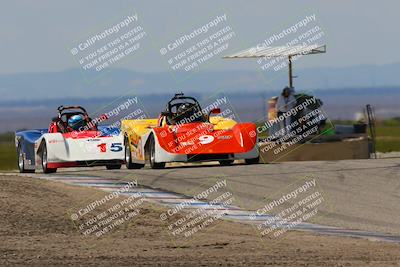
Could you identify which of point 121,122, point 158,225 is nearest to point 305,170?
point 121,122

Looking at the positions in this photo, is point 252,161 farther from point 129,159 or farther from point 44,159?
point 44,159

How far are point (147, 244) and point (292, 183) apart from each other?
6.58 m

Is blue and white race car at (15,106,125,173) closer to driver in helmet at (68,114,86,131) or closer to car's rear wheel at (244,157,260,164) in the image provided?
driver in helmet at (68,114,86,131)

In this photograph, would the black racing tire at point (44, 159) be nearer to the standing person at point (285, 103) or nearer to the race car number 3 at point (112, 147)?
the race car number 3 at point (112, 147)

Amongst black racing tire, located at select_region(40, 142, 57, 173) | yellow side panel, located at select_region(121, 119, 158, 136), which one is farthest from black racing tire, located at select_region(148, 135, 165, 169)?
black racing tire, located at select_region(40, 142, 57, 173)

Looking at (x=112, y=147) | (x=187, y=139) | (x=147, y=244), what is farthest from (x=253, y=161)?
(x=147, y=244)

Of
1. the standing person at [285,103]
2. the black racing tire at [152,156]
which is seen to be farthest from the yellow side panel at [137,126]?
the standing person at [285,103]

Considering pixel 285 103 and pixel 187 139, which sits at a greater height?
pixel 187 139

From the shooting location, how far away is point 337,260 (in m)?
12.7

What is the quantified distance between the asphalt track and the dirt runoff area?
90 centimetres

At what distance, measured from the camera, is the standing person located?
32969mm

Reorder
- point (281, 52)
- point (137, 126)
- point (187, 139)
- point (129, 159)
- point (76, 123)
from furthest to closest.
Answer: point (281, 52) < point (76, 123) < point (129, 159) < point (137, 126) < point (187, 139)

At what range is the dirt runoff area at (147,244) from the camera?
12.7 metres

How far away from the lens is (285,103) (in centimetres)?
3309
